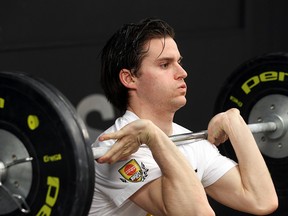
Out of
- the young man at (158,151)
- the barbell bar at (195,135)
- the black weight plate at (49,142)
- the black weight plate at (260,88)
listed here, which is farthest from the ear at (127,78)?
the black weight plate at (260,88)

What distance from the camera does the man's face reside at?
248cm

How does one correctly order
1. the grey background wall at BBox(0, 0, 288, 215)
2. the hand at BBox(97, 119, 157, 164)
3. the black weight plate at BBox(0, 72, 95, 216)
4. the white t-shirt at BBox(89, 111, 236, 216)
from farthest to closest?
the grey background wall at BBox(0, 0, 288, 215) → the white t-shirt at BBox(89, 111, 236, 216) → the hand at BBox(97, 119, 157, 164) → the black weight plate at BBox(0, 72, 95, 216)

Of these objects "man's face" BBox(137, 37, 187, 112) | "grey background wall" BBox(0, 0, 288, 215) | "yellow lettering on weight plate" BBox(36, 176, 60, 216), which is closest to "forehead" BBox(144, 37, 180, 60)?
"man's face" BBox(137, 37, 187, 112)

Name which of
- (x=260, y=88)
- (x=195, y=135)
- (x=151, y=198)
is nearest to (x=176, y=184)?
(x=151, y=198)

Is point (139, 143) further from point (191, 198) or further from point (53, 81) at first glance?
point (53, 81)

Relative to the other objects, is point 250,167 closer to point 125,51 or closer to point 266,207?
point 266,207

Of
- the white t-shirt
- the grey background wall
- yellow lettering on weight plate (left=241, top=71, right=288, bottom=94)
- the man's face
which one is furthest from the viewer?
the grey background wall

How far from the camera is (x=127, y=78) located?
Result: 2533 mm

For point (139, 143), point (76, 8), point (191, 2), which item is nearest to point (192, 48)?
point (191, 2)

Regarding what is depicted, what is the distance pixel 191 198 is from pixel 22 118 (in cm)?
52

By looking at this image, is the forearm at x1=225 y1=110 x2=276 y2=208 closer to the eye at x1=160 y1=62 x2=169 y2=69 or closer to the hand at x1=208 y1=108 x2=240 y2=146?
the hand at x1=208 y1=108 x2=240 y2=146

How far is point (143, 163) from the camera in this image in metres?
2.36

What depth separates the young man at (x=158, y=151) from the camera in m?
2.26

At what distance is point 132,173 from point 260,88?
0.86 meters
